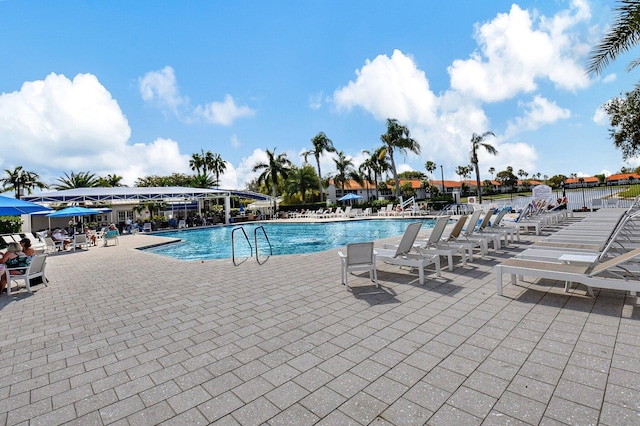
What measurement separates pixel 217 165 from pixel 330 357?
56687mm

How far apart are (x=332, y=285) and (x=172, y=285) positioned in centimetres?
319

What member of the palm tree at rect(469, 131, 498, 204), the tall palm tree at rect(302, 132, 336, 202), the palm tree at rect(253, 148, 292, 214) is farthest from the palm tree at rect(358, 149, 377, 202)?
the palm tree at rect(469, 131, 498, 204)

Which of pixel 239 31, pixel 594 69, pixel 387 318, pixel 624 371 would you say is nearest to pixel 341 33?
pixel 239 31

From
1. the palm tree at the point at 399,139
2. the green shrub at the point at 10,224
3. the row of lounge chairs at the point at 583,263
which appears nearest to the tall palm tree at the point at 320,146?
the palm tree at the point at 399,139

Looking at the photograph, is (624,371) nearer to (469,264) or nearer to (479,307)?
(479,307)

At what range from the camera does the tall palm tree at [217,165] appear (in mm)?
55153

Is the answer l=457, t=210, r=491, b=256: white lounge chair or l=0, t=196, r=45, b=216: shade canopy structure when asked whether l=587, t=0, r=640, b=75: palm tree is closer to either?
l=457, t=210, r=491, b=256: white lounge chair

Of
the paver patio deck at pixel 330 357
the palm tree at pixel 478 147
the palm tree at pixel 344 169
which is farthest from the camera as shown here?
the palm tree at pixel 344 169

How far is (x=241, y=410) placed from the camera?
2248 millimetres

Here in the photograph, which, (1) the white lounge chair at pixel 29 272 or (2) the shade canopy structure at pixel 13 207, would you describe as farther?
(2) the shade canopy structure at pixel 13 207

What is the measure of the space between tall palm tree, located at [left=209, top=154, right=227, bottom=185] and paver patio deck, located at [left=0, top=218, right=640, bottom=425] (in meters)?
52.5

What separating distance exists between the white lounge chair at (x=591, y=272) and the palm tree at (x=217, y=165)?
5552cm

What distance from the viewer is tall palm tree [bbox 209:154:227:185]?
55.2 m

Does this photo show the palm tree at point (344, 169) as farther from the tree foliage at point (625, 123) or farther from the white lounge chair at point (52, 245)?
the white lounge chair at point (52, 245)
